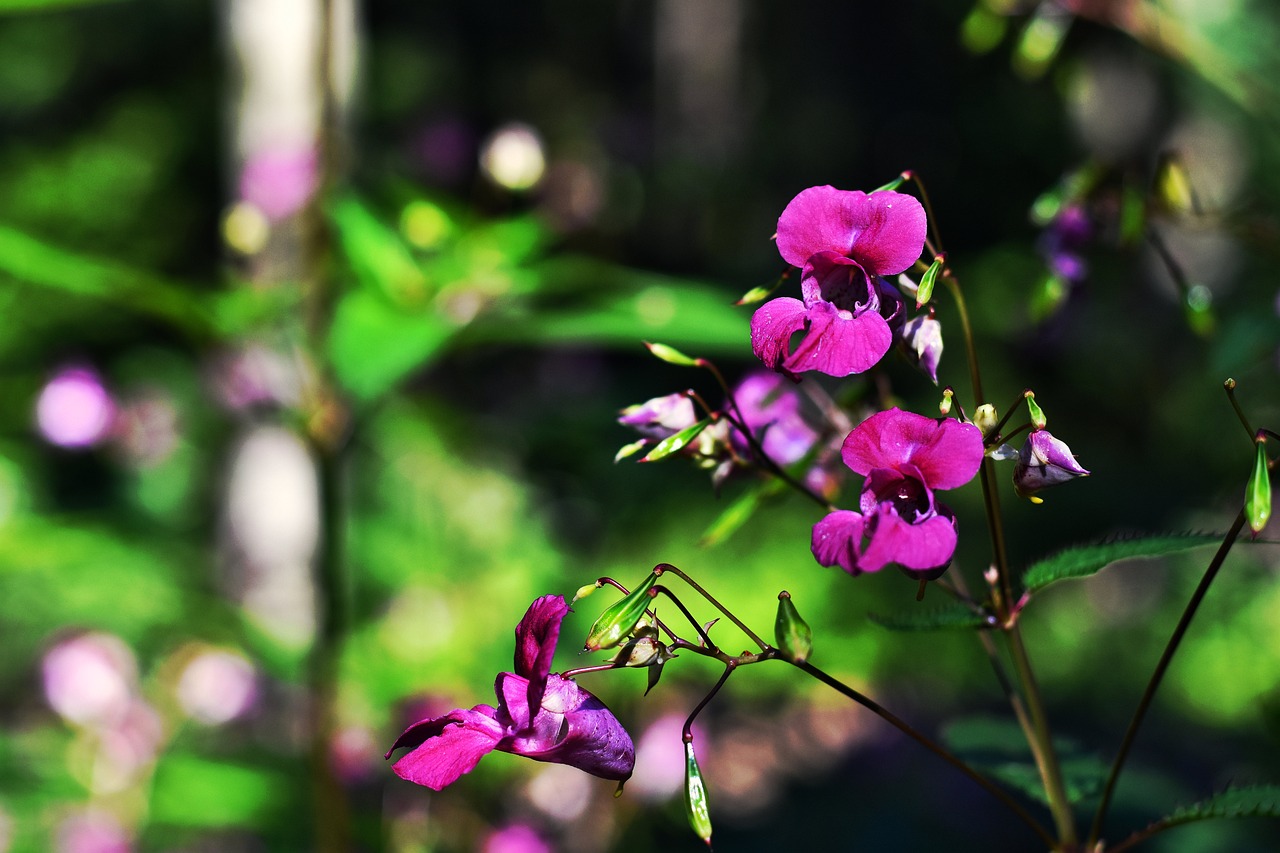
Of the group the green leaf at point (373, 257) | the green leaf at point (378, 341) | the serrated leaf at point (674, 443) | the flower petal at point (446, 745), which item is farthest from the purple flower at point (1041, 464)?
the green leaf at point (373, 257)

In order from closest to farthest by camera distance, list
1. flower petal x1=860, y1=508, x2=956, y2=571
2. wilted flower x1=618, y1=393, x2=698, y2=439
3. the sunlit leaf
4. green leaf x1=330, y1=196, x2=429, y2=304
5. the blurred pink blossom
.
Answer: flower petal x1=860, y1=508, x2=956, y2=571, wilted flower x1=618, y1=393, x2=698, y2=439, green leaf x1=330, y1=196, x2=429, y2=304, the sunlit leaf, the blurred pink blossom

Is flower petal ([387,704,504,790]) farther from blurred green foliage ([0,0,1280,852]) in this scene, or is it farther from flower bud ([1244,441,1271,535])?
flower bud ([1244,441,1271,535])

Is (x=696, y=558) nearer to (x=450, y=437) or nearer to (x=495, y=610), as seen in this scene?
(x=450, y=437)

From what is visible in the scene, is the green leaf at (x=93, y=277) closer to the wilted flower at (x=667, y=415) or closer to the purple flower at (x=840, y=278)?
the wilted flower at (x=667, y=415)

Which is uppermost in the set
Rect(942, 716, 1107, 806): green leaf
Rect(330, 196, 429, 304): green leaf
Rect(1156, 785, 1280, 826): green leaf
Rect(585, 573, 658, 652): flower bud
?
Rect(330, 196, 429, 304): green leaf

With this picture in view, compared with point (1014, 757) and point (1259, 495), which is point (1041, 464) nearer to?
point (1259, 495)

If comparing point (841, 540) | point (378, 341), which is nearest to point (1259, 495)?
point (841, 540)

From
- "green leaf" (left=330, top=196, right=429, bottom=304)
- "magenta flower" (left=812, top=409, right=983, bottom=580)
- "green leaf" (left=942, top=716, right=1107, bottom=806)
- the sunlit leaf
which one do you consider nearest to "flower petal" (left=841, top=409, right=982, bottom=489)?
"magenta flower" (left=812, top=409, right=983, bottom=580)
